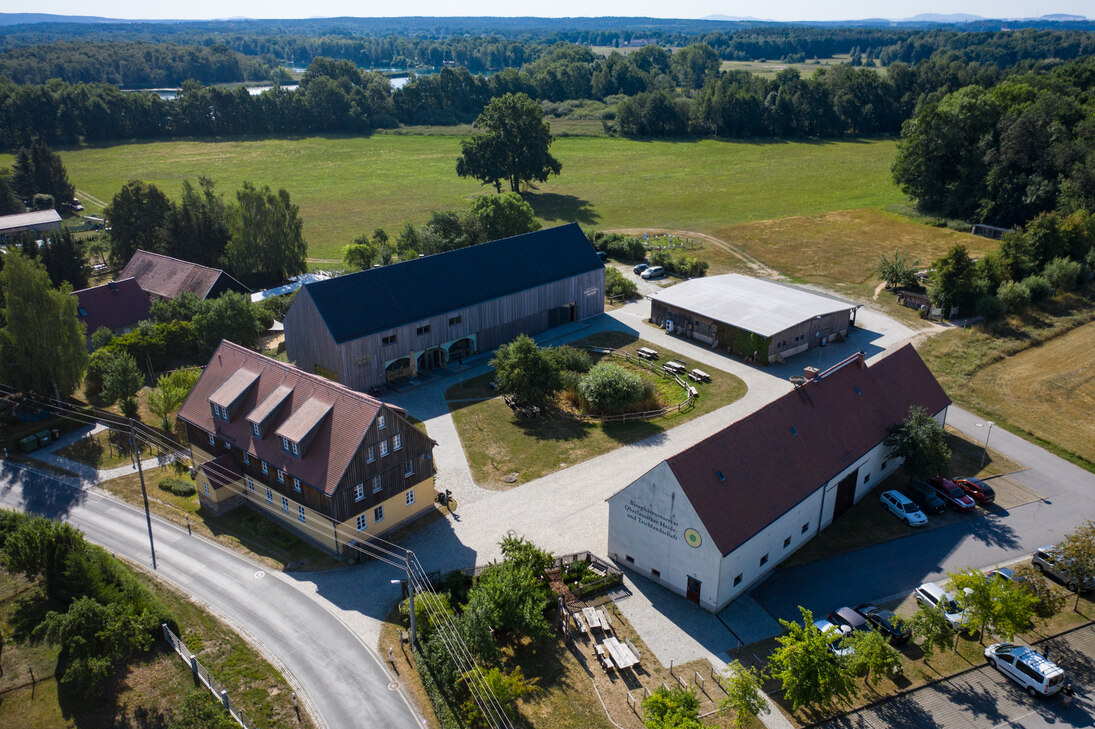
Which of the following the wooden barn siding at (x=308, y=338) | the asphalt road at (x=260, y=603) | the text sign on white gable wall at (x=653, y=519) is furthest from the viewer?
the wooden barn siding at (x=308, y=338)

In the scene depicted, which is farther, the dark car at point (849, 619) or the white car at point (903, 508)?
the white car at point (903, 508)

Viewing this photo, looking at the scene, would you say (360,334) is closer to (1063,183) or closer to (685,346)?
(685,346)

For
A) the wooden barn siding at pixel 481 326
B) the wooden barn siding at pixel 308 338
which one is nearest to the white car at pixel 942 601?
the wooden barn siding at pixel 481 326

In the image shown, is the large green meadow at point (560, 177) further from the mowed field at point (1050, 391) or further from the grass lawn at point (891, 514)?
the grass lawn at point (891, 514)

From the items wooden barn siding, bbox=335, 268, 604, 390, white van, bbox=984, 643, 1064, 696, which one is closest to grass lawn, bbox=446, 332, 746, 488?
wooden barn siding, bbox=335, 268, 604, 390

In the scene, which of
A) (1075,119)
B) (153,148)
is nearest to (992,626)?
(1075,119)

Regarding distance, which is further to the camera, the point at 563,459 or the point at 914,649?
the point at 563,459

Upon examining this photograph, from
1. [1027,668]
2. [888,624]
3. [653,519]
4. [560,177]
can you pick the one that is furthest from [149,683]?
[560,177]
